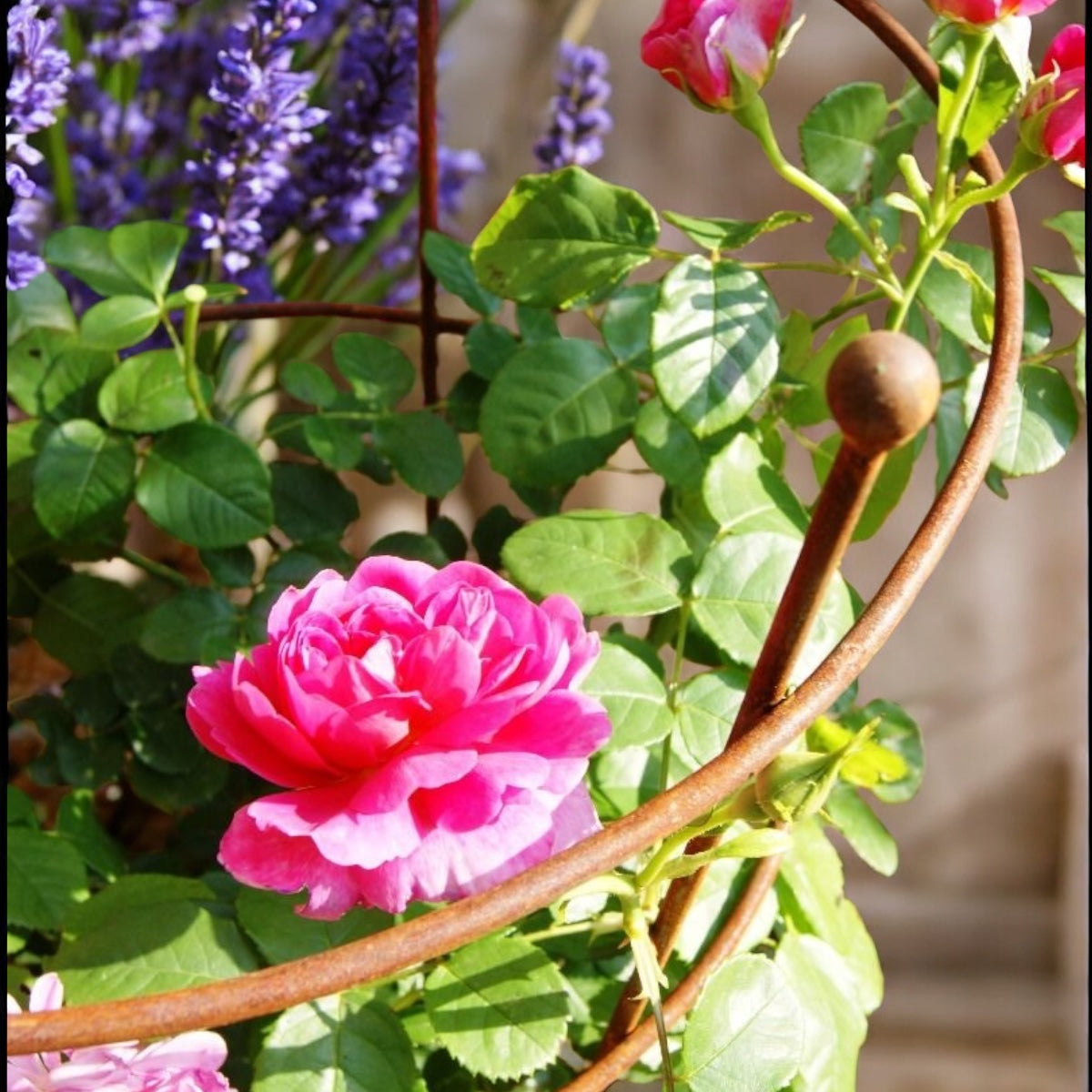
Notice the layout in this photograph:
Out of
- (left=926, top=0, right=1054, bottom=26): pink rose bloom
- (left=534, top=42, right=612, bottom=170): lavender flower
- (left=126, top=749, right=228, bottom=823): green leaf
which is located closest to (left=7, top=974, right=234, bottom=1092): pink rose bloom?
(left=126, top=749, right=228, bottom=823): green leaf

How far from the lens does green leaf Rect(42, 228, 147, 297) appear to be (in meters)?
0.35

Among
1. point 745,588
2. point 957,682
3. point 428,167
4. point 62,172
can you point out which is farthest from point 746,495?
point 957,682

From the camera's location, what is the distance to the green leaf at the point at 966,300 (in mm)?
Result: 313

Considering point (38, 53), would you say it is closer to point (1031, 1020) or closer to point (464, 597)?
point (464, 597)

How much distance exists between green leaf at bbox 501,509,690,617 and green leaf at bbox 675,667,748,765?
0.06 ft

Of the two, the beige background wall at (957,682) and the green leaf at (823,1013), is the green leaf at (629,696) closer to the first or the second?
the green leaf at (823,1013)

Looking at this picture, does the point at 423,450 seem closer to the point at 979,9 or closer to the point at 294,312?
the point at 294,312

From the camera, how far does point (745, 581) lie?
287mm

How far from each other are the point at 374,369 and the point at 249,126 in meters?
0.08

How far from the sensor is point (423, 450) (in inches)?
14.0

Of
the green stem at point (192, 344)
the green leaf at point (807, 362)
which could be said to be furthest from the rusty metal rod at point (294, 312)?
the green leaf at point (807, 362)

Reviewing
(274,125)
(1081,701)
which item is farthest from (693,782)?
(1081,701)

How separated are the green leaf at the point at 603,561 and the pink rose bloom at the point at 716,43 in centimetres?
9

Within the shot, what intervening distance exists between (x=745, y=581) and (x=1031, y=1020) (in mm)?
846
